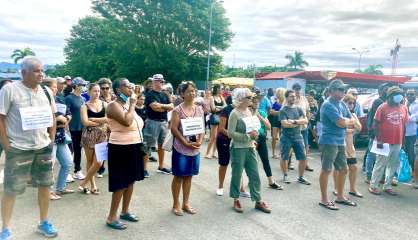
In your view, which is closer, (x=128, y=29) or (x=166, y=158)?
(x=166, y=158)

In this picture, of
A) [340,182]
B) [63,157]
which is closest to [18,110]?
[63,157]

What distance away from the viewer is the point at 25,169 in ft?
12.8

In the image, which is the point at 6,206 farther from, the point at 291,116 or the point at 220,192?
the point at 291,116

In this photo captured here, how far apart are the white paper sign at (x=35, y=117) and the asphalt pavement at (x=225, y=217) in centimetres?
129

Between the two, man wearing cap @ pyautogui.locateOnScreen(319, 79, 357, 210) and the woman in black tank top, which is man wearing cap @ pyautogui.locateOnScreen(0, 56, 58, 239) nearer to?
the woman in black tank top

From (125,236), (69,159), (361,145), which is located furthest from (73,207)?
(361,145)

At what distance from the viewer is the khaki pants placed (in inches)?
203

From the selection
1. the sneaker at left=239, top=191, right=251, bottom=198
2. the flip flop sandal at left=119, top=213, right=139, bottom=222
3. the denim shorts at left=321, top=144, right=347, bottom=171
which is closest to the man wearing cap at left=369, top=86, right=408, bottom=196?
the denim shorts at left=321, top=144, right=347, bottom=171

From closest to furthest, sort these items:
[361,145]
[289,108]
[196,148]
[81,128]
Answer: [196,148] < [81,128] < [289,108] < [361,145]

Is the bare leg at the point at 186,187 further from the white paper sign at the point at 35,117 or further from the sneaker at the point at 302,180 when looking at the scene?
the sneaker at the point at 302,180

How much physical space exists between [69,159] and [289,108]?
4.03 metres

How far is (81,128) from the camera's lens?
6301mm

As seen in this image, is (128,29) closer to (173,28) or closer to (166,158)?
(173,28)

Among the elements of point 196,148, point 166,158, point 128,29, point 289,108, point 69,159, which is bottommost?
point 166,158
